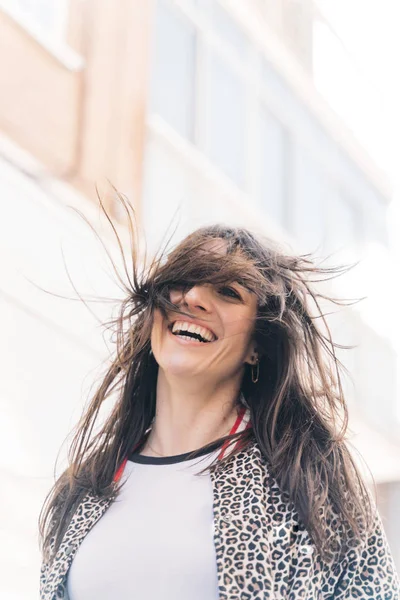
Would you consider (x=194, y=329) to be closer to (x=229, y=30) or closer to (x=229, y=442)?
(x=229, y=442)

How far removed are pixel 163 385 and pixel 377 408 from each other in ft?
13.7

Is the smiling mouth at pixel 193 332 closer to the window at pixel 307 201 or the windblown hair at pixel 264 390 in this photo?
the windblown hair at pixel 264 390

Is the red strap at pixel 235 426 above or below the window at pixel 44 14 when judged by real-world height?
below

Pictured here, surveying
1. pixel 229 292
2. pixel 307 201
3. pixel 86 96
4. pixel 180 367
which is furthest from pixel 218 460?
pixel 307 201

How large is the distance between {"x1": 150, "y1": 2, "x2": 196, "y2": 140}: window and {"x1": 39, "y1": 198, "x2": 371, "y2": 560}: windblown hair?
103 inches

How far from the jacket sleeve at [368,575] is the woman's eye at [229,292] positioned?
1.28 ft

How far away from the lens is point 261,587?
1325mm

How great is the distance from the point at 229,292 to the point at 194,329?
8 cm

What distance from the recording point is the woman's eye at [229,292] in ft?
4.94

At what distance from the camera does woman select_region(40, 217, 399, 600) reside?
135 centimetres

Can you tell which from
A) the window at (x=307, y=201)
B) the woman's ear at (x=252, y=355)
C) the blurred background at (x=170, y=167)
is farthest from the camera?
the window at (x=307, y=201)

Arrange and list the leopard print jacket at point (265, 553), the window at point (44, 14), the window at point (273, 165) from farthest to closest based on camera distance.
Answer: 1. the window at point (273, 165)
2. the window at point (44, 14)
3. the leopard print jacket at point (265, 553)

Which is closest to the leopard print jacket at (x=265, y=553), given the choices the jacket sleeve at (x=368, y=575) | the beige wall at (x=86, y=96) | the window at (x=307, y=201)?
the jacket sleeve at (x=368, y=575)

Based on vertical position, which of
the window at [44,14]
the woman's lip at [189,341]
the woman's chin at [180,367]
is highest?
the window at [44,14]
